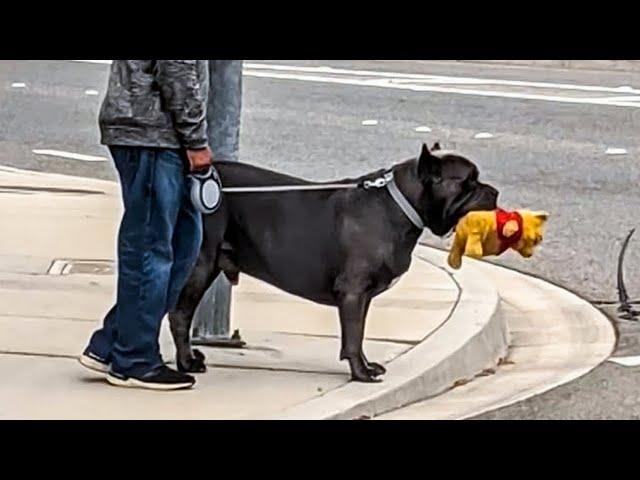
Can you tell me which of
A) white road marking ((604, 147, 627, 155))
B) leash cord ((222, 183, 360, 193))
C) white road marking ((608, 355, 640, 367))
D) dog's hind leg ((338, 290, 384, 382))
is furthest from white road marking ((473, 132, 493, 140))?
dog's hind leg ((338, 290, 384, 382))

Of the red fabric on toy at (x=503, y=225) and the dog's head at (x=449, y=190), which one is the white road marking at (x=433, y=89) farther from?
the dog's head at (x=449, y=190)

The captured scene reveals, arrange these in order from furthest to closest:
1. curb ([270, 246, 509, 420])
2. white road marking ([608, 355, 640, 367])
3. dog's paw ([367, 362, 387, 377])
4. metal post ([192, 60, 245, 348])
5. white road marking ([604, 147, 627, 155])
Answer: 1. white road marking ([604, 147, 627, 155])
2. white road marking ([608, 355, 640, 367])
3. metal post ([192, 60, 245, 348])
4. dog's paw ([367, 362, 387, 377])
5. curb ([270, 246, 509, 420])

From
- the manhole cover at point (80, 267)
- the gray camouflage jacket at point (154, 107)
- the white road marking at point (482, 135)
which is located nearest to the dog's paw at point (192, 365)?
the gray camouflage jacket at point (154, 107)

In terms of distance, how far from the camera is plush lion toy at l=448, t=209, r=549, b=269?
7129 millimetres

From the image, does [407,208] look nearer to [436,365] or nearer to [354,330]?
[354,330]

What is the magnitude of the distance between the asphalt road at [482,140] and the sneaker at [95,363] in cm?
160

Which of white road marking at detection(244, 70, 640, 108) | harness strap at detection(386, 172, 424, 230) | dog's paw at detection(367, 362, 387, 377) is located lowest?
white road marking at detection(244, 70, 640, 108)

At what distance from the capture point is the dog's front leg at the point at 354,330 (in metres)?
6.89

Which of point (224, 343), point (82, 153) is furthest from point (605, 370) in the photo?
point (82, 153)

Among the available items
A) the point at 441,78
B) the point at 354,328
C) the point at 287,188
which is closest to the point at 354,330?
the point at 354,328

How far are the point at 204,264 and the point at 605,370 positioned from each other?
189cm

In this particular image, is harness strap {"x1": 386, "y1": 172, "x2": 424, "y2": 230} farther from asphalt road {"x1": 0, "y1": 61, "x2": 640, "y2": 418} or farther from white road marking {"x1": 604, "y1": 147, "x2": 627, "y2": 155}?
white road marking {"x1": 604, "y1": 147, "x2": 627, "y2": 155}

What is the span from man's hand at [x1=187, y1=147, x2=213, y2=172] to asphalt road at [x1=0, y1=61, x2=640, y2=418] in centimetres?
152
